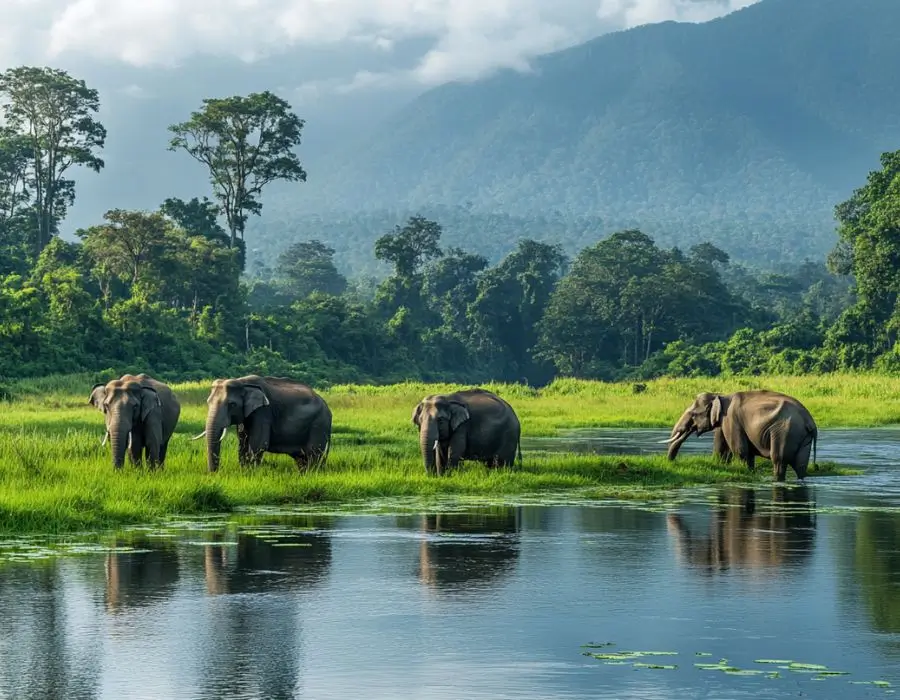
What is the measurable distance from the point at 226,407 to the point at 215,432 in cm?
51

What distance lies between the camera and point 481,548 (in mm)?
18328

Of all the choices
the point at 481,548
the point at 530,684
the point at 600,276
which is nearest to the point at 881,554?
the point at 481,548

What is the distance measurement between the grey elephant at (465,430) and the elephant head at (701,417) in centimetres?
462

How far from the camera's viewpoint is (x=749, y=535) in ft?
65.5

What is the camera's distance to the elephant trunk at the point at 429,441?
26938mm

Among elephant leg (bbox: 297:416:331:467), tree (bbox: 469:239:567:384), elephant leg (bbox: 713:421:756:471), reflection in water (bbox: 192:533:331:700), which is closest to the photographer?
reflection in water (bbox: 192:533:331:700)

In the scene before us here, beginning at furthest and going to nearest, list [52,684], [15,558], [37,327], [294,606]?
[37,327], [15,558], [294,606], [52,684]

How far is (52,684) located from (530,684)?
3.27 meters

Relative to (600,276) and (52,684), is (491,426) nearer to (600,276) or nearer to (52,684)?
(52,684)

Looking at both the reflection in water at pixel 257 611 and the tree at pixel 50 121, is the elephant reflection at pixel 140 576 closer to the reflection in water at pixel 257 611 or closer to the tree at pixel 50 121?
the reflection in water at pixel 257 611

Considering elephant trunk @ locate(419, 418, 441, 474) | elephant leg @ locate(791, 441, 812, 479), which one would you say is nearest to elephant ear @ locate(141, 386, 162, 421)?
elephant trunk @ locate(419, 418, 441, 474)

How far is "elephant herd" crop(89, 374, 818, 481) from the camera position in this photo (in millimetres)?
26375

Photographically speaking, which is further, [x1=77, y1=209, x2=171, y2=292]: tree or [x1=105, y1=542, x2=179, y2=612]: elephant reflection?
[x1=77, y1=209, x2=171, y2=292]: tree

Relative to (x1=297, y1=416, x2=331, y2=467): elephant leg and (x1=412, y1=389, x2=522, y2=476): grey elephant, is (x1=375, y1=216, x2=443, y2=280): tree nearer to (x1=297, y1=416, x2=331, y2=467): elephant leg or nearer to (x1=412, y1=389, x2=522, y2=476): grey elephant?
(x1=297, y1=416, x2=331, y2=467): elephant leg
